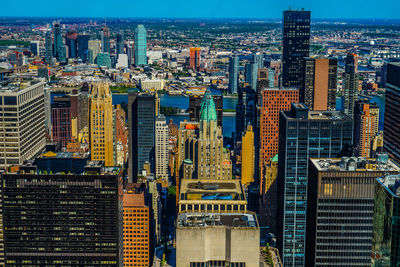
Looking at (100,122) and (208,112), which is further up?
(208,112)

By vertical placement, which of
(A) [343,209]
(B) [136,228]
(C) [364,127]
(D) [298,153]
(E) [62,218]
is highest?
(A) [343,209]

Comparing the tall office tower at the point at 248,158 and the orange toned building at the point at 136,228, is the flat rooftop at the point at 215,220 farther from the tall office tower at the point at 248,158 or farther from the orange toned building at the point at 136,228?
the tall office tower at the point at 248,158

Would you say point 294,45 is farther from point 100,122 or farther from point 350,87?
point 100,122

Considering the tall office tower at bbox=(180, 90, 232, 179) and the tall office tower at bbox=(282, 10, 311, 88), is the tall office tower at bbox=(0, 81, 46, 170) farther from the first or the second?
the tall office tower at bbox=(282, 10, 311, 88)

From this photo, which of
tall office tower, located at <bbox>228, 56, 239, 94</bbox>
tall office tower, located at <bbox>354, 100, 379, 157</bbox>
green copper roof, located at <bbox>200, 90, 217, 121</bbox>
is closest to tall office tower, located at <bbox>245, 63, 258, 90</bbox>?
tall office tower, located at <bbox>228, 56, 239, 94</bbox>

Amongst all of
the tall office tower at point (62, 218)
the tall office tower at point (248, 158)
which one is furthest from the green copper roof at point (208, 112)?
the tall office tower at point (248, 158)

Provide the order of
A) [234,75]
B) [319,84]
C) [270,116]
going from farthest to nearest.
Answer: [234,75] < [319,84] < [270,116]

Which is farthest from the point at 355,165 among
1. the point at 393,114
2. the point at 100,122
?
the point at 100,122

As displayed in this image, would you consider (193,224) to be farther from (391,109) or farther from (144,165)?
(144,165)

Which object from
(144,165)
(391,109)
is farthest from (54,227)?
(144,165)
